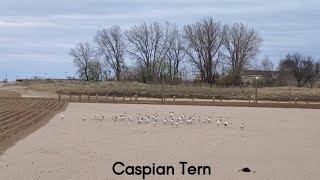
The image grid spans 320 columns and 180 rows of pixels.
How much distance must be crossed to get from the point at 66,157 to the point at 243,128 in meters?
14.2

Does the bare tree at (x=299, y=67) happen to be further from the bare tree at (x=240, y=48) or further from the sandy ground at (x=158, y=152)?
the sandy ground at (x=158, y=152)

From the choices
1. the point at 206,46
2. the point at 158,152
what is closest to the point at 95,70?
the point at 206,46

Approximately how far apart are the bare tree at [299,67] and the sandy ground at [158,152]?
90.5 meters

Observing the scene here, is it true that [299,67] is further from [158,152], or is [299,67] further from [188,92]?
[158,152]

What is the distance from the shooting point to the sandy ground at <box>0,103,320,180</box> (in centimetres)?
1257

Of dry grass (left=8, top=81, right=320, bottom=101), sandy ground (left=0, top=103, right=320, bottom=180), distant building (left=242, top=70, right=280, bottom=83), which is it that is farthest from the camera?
distant building (left=242, top=70, right=280, bottom=83)

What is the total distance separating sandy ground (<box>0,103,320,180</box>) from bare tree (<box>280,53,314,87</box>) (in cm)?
9049

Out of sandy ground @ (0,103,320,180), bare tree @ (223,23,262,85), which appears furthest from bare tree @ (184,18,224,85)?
sandy ground @ (0,103,320,180)

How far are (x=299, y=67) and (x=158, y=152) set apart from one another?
105 m

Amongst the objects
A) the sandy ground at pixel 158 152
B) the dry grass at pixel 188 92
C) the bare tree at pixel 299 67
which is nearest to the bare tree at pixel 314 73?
the bare tree at pixel 299 67

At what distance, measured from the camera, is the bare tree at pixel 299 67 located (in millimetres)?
113812

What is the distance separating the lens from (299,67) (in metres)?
116

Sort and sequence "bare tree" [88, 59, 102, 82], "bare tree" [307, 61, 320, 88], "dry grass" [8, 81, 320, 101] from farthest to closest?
1. "bare tree" [88, 59, 102, 82]
2. "bare tree" [307, 61, 320, 88]
3. "dry grass" [8, 81, 320, 101]

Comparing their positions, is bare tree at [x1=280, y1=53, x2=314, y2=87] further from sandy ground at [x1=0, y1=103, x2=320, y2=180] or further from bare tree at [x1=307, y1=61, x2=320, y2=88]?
sandy ground at [x1=0, y1=103, x2=320, y2=180]
